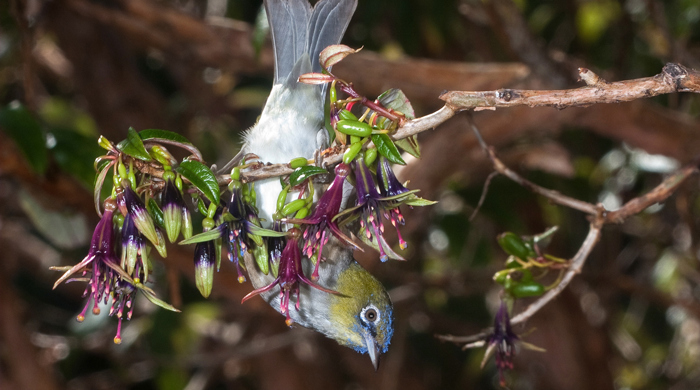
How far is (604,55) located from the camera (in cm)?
349

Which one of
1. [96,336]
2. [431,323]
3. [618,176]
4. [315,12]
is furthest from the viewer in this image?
[431,323]

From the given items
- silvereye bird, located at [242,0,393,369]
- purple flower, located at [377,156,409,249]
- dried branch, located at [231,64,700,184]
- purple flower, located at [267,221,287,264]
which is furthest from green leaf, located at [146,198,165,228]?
dried branch, located at [231,64,700,184]

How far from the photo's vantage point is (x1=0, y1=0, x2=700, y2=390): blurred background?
8.84 ft

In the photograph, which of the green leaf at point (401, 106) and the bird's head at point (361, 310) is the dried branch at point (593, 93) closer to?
the green leaf at point (401, 106)

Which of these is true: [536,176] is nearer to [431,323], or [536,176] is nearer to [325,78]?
[431,323]

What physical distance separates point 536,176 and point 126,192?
260cm

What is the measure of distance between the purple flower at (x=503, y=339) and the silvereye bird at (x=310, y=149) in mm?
283

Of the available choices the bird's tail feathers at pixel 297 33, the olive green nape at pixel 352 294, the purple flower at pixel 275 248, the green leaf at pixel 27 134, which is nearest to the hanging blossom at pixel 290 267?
the purple flower at pixel 275 248

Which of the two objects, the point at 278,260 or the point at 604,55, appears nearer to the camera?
the point at 278,260

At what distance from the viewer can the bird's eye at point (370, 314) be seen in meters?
1.67

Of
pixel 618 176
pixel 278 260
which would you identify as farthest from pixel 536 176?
pixel 278 260

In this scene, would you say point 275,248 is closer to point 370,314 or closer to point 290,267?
point 290,267

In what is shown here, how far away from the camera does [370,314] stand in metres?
1.67

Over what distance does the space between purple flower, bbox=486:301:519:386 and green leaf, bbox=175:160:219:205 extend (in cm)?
78
